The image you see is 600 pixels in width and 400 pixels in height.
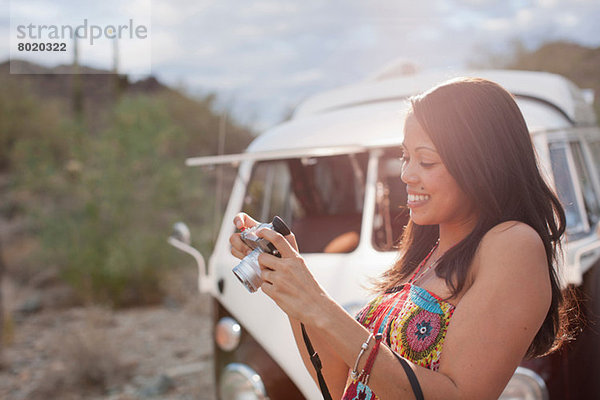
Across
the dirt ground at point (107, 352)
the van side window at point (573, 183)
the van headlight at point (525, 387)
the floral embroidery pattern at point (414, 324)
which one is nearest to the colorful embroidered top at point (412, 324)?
the floral embroidery pattern at point (414, 324)

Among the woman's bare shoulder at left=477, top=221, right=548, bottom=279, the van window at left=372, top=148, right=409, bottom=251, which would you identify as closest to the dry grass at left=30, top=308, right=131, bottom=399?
the van window at left=372, top=148, right=409, bottom=251

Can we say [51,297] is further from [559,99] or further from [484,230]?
[484,230]

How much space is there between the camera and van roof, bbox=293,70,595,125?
2863 mm

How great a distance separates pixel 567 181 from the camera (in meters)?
2.64

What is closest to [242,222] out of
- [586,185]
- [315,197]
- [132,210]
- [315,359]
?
[315,359]

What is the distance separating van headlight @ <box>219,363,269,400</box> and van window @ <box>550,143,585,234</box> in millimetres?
1480

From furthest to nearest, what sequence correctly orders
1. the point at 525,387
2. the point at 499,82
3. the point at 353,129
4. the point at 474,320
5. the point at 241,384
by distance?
the point at 499,82 → the point at 353,129 → the point at 241,384 → the point at 525,387 → the point at 474,320

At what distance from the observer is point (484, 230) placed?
124 centimetres

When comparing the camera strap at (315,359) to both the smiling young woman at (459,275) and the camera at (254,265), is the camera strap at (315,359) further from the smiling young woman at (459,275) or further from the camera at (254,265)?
the camera at (254,265)

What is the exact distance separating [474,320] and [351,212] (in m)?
1.55

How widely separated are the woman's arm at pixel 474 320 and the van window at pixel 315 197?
4.35ft

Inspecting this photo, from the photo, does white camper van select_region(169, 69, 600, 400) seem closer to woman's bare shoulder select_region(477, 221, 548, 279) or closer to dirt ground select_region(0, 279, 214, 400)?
woman's bare shoulder select_region(477, 221, 548, 279)

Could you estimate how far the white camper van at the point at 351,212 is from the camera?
2.18m

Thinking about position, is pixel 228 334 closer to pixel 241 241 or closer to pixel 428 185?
pixel 241 241
